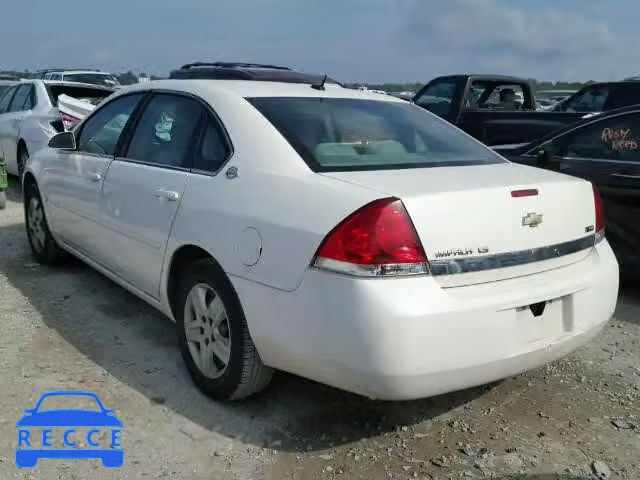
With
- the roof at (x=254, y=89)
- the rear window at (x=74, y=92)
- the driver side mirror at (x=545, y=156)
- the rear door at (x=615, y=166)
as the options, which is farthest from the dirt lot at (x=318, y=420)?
the rear window at (x=74, y=92)

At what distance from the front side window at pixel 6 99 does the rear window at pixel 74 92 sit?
1.15 meters

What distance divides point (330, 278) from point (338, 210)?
0.27 meters

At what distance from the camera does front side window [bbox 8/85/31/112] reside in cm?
946

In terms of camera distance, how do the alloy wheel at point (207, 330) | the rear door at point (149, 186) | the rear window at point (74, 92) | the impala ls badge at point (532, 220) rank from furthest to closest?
the rear window at point (74, 92) < the rear door at point (149, 186) < the alloy wheel at point (207, 330) < the impala ls badge at point (532, 220)

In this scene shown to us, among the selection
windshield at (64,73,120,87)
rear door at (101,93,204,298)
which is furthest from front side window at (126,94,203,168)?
windshield at (64,73,120,87)

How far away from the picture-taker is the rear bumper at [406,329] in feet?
7.75

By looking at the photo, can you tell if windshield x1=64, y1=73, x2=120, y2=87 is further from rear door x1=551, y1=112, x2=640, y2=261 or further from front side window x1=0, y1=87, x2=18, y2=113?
rear door x1=551, y1=112, x2=640, y2=261

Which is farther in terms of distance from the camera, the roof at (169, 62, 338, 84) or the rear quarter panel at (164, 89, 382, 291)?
the roof at (169, 62, 338, 84)

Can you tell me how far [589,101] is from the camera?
9.48 meters

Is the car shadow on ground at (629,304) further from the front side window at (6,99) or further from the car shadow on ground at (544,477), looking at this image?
the front side window at (6,99)

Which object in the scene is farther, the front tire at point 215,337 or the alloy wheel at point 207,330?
the alloy wheel at point 207,330

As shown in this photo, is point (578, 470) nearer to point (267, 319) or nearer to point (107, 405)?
point (267, 319)

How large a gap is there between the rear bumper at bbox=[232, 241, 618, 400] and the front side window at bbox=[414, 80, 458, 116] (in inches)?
253

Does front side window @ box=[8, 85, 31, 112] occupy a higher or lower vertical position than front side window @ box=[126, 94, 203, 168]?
higher
